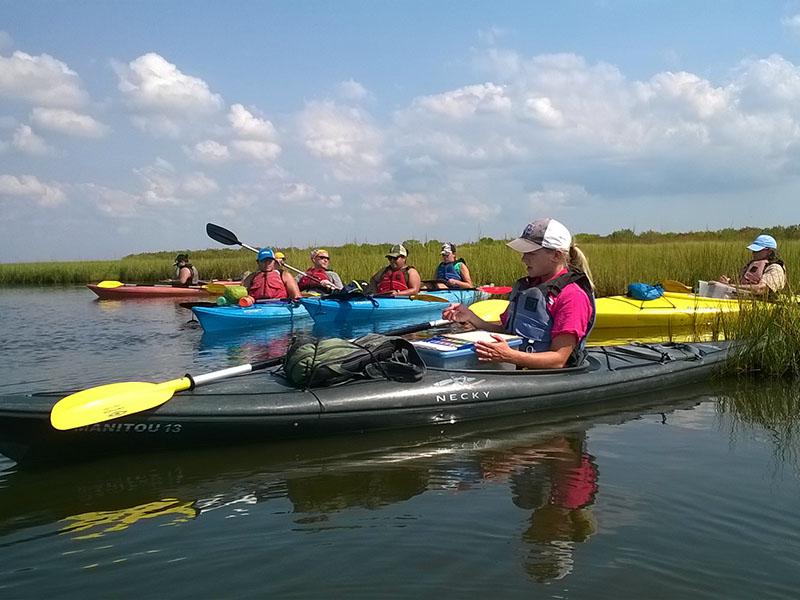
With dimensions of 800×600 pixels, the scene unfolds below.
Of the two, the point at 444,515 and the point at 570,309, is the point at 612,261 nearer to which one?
the point at 570,309

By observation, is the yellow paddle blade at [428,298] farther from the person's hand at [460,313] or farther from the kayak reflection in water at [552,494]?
the kayak reflection in water at [552,494]

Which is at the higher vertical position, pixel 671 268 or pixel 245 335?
pixel 671 268

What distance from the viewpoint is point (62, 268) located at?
95.8ft

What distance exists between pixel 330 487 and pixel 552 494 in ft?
3.80

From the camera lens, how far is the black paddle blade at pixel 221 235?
38.0 ft

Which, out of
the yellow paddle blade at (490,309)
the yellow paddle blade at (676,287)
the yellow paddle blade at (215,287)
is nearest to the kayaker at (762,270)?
the yellow paddle blade at (676,287)

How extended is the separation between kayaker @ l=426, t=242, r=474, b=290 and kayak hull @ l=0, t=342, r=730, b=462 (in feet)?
24.2

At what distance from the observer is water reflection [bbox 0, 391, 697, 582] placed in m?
3.13

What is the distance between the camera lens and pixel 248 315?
10.4 m

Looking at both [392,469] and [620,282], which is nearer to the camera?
[392,469]

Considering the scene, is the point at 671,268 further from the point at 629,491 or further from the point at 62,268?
the point at 62,268

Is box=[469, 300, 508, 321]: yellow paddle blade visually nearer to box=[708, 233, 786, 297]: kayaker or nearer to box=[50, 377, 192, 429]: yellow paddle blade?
box=[708, 233, 786, 297]: kayaker

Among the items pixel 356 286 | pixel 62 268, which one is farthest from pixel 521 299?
pixel 62 268

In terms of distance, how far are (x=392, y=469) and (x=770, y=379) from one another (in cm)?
395
